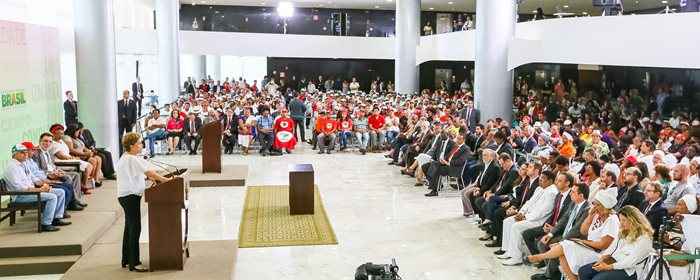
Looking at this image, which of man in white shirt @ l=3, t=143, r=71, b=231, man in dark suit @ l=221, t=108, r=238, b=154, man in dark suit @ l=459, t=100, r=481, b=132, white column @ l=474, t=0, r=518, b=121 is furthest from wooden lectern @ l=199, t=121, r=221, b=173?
white column @ l=474, t=0, r=518, b=121

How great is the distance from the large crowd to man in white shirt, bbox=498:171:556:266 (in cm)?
1

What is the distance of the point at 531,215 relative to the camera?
23.7 feet

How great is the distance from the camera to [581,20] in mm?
14211

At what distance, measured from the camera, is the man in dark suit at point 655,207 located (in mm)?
6598

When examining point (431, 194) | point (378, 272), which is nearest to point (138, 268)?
point (378, 272)

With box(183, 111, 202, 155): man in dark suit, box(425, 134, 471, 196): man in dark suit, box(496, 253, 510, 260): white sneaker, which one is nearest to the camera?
box(496, 253, 510, 260): white sneaker

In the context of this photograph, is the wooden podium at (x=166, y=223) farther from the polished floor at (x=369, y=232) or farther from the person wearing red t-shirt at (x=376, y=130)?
the person wearing red t-shirt at (x=376, y=130)

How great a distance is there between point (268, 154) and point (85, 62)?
5137mm

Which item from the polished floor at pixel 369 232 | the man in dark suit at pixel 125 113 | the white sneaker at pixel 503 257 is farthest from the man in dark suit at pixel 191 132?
the white sneaker at pixel 503 257

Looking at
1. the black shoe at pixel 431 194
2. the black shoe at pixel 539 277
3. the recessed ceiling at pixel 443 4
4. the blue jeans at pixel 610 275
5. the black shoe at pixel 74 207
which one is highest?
the recessed ceiling at pixel 443 4

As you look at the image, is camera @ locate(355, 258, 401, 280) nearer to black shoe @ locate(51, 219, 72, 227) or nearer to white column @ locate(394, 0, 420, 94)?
black shoe @ locate(51, 219, 72, 227)

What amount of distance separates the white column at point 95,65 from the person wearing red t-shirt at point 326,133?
5.40m

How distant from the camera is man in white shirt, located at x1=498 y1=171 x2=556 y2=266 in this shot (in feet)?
23.5

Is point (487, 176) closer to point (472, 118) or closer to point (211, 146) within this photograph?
point (211, 146)
